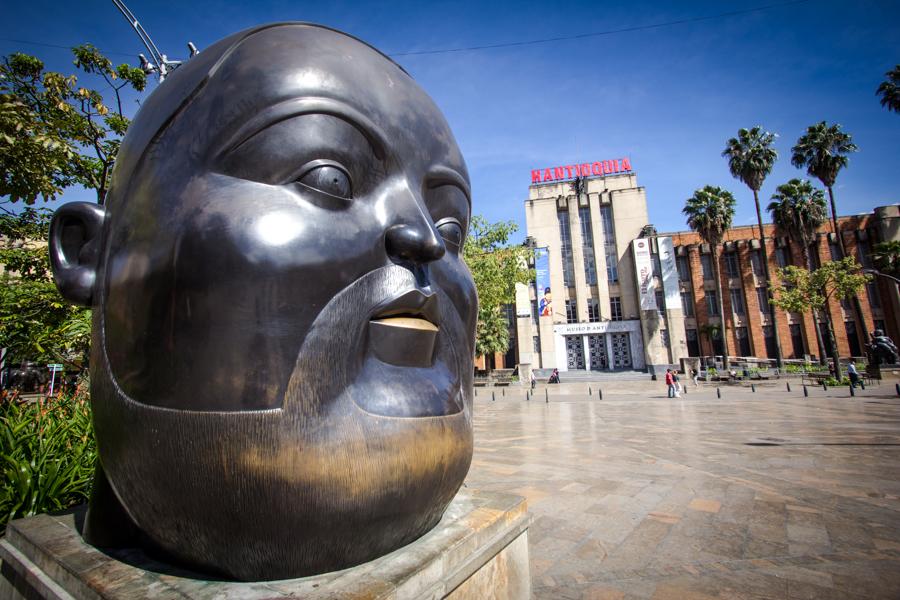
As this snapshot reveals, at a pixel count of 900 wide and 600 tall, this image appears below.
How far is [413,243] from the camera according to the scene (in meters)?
1.64

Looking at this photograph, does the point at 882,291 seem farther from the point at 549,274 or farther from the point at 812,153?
the point at 549,274

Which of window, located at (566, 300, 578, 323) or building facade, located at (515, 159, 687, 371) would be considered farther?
window, located at (566, 300, 578, 323)

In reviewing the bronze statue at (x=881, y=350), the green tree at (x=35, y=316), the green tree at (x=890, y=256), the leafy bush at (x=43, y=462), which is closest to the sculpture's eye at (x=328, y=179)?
the leafy bush at (x=43, y=462)

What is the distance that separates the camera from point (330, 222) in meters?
1.53

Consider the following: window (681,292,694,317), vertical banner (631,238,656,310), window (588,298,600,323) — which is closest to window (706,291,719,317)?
window (681,292,694,317)

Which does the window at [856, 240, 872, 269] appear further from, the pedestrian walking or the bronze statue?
the pedestrian walking

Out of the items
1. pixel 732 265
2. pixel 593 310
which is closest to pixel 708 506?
pixel 593 310

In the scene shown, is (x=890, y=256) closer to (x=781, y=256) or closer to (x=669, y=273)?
(x=781, y=256)

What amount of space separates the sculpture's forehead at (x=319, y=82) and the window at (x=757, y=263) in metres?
47.9

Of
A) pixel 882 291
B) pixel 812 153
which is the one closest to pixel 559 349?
pixel 812 153

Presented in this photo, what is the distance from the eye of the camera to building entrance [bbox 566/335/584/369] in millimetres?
39500

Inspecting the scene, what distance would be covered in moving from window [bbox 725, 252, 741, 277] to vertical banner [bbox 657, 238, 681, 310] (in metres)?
7.50

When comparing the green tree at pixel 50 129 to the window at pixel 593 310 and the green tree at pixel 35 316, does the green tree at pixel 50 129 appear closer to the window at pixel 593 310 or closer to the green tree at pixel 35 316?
the green tree at pixel 35 316

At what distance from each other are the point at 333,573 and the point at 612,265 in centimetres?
4242
